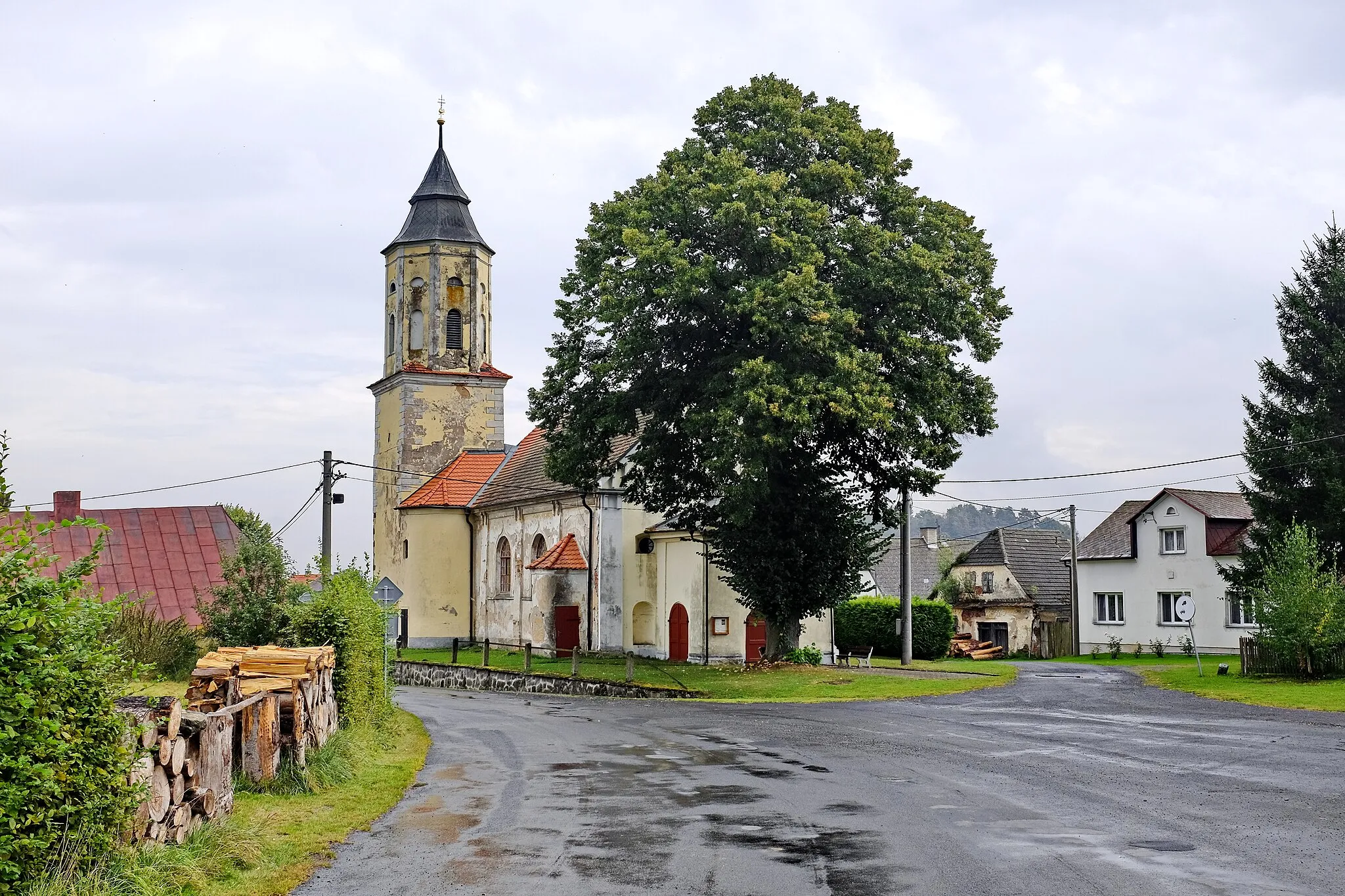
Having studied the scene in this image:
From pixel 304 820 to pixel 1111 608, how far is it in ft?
169

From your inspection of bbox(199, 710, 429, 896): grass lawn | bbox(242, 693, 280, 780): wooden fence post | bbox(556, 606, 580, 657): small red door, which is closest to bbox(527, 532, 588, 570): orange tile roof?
bbox(556, 606, 580, 657): small red door

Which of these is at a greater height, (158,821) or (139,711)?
(139,711)

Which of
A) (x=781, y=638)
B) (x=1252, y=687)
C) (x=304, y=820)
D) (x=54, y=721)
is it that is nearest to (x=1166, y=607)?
(x=1252, y=687)

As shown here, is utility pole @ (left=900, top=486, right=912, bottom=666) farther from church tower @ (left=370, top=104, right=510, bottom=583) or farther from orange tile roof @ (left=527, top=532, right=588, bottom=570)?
church tower @ (left=370, top=104, right=510, bottom=583)

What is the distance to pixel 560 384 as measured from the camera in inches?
1272

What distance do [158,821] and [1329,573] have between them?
29.0m

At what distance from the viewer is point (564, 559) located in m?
42.8

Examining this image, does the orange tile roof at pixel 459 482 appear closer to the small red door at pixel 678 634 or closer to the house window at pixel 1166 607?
the small red door at pixel 678 634

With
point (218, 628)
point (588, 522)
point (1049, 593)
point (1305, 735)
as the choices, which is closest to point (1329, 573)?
point (1305, 735)

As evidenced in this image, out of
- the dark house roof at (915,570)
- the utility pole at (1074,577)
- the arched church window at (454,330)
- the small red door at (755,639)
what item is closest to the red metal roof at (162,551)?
the small red door at (755,639)

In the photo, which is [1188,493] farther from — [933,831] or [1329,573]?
[933,831]

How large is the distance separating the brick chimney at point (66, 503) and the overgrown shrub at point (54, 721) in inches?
573

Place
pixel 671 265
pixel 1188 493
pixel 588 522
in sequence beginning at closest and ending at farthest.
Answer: pixel 671 265
pixel 588 522
pixel 1188 493

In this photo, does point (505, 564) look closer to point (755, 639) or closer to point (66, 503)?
point (755, 639)
